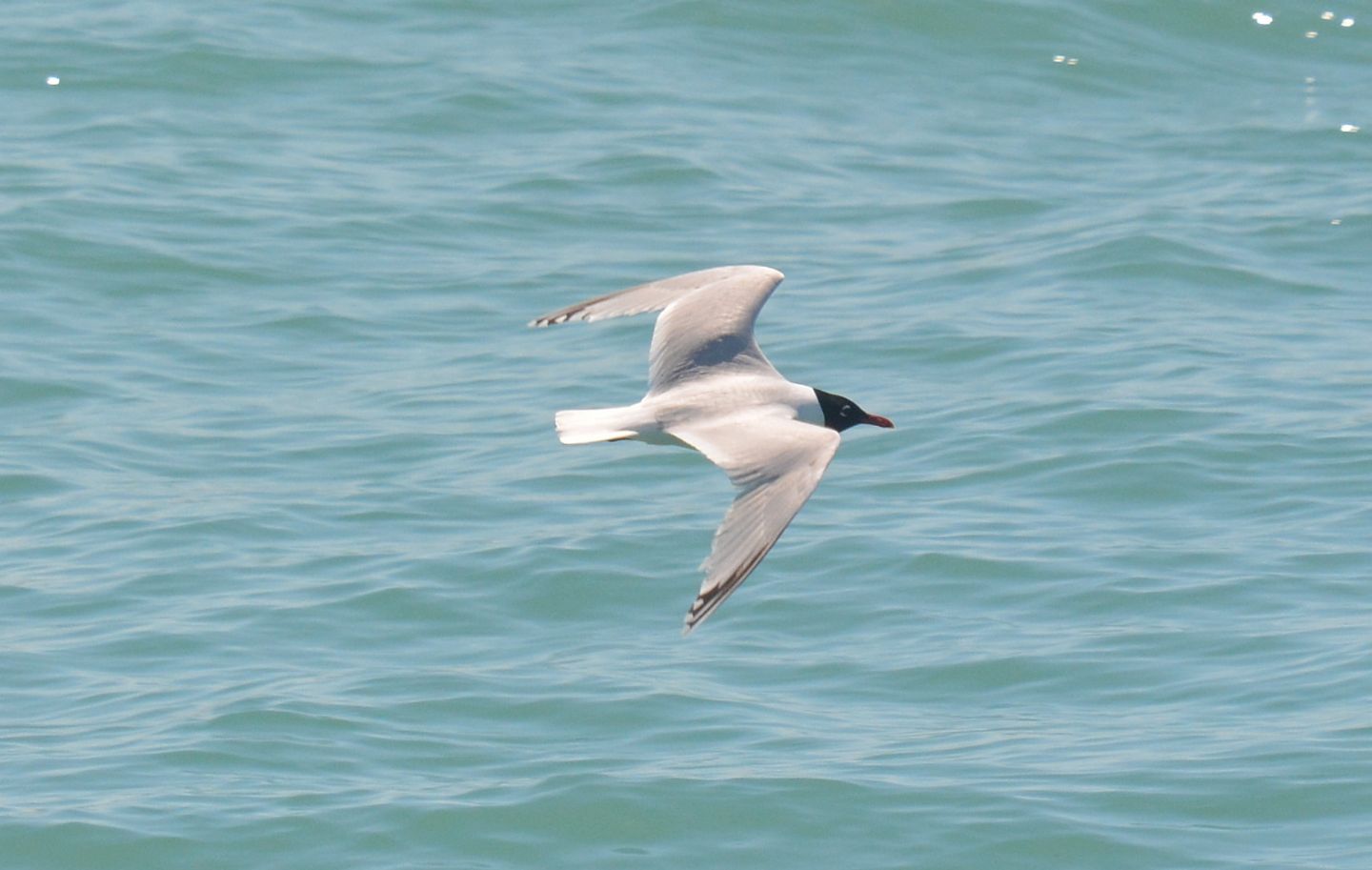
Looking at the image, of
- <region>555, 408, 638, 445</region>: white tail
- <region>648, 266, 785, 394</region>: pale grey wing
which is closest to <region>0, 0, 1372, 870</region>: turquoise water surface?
<region>648, 266, 785, 394</region>: pale grey wing

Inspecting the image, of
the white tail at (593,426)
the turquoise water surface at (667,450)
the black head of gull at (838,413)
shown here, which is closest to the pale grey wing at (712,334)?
the black head of gull at (838,413)

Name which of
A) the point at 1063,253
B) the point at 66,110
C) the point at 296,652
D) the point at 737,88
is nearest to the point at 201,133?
the point at 66,110

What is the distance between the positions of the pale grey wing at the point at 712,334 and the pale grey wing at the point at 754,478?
75 cm

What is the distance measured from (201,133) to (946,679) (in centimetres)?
721

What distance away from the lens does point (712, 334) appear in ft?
24.8

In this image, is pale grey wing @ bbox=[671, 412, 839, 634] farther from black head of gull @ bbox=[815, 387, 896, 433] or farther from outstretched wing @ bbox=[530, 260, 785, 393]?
outstretched wing @ bbox=[530, 260, 785, 393]

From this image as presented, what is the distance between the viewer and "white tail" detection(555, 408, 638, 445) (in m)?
6.39

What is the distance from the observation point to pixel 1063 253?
1242 centimetres

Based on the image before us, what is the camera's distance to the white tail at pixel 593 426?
639cm

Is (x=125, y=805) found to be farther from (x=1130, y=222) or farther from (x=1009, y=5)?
(x=1009, y=5)

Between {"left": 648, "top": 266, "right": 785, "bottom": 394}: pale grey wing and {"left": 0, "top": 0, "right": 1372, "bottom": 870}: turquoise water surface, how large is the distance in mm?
1244

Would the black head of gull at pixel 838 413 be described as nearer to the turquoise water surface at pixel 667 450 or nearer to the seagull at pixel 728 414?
the seagull at pixel 728 414

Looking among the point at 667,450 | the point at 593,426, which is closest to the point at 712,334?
the point at 593,426

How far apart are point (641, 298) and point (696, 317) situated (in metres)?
0.33
